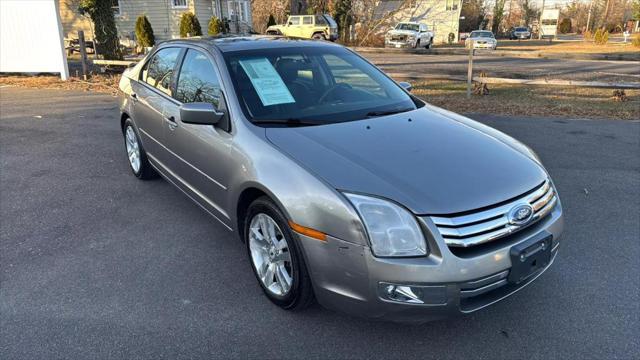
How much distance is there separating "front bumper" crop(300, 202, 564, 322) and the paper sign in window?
1.25m

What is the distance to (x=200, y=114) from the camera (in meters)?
3.20

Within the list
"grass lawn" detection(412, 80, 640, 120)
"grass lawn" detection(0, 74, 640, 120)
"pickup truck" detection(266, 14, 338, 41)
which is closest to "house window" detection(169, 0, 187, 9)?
"pickup truck" detection(266, 14, 338, 41)

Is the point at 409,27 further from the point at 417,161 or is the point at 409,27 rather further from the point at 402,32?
the point at 417,161

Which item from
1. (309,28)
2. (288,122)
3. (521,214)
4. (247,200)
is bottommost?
(247,200)

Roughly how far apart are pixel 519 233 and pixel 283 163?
1.39 metres

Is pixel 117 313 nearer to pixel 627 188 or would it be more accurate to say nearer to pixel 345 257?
pixel 345 257

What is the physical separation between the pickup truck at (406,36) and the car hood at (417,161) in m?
31.2

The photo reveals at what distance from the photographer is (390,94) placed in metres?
3.95

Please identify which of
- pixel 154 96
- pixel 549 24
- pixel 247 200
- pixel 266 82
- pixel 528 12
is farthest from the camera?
pixel 528 12

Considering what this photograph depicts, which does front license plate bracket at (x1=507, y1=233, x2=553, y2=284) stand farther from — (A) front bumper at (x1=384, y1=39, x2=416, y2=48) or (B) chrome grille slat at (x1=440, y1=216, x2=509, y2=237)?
(A) front bumper at (x1=384, y1=39, x2=416, y2=48)

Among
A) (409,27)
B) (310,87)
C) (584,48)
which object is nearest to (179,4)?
(409,27)

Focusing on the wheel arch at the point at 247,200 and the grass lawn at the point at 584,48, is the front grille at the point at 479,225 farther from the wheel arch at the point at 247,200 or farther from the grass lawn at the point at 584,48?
the grass lawn at the point at 584,48

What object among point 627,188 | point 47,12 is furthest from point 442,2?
point 627,188

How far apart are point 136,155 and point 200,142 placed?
2.21m
